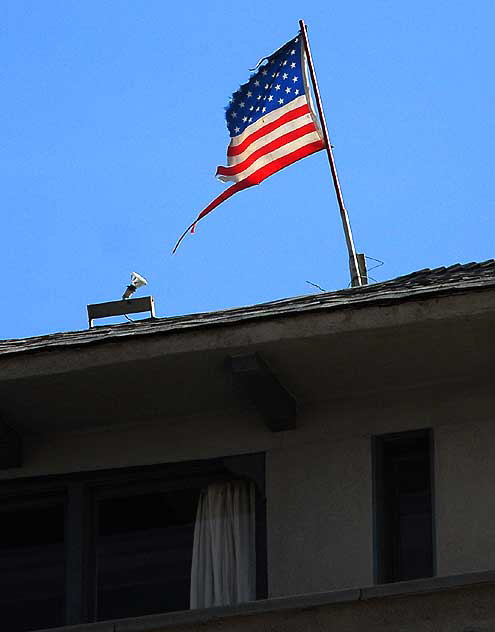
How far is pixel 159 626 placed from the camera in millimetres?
12625

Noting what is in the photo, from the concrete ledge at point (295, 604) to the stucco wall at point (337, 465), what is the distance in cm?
82

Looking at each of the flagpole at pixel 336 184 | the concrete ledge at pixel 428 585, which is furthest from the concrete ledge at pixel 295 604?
the flagpole at pixel 336 184

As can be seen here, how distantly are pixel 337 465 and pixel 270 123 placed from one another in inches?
225

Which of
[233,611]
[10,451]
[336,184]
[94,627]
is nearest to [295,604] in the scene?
[233,611]

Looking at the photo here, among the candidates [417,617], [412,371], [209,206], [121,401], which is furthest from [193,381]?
[209,206]

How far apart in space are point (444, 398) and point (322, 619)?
1.98 metres

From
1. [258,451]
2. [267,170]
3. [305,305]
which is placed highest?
[267,170]

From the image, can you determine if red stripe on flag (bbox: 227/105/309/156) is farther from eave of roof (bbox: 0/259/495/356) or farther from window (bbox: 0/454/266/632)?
window (bbox: 0/454/266/632)

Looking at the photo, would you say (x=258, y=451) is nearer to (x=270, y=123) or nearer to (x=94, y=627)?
(x=94, y=627)

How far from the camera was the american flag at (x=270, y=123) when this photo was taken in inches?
724

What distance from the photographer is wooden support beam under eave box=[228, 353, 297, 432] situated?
13414 millimetres

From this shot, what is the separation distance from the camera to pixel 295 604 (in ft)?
40.8

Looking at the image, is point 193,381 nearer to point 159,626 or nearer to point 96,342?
point 96,342

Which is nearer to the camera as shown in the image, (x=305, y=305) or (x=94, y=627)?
(x=94, y=627)
